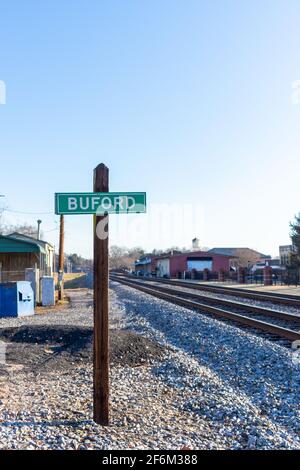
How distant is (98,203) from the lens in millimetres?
5082

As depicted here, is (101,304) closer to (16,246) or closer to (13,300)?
(13,300)

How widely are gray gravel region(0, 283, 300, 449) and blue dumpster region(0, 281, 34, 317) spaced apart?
29.0 ft

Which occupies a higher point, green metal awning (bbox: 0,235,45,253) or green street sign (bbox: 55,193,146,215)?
green metal awning (bbox: 0,235,45,253)

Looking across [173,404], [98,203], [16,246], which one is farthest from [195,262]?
[98,203]

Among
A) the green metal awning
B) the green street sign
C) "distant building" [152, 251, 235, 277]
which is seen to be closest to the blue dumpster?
the green metal awning

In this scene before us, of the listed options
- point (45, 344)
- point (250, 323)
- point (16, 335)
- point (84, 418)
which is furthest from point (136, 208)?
point (250, 323)

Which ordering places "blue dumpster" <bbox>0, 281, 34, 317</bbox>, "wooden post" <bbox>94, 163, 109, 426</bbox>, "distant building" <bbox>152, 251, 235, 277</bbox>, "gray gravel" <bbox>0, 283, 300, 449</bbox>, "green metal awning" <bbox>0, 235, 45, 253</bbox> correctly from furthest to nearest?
"distant building" <bbox>152, 251, 235, 277</bbox>, "green metal awning" <bbox>0, 235, 45, 253</bbox>, "blue dumpster" <bbox>0, 281, 34, 317</bbox>, "wooden post" <bbox>94, 163, 109, 426</bbox>, "gray gravel" <bbox>0, 283, 300, 449</bbox>

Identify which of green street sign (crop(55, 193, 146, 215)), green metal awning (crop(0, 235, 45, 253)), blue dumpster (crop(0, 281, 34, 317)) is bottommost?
blue dumpster (crop(0, 281, 34, 317))

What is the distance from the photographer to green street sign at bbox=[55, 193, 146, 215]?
5070 mm

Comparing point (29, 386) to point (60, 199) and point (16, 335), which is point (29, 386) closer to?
point (60, 199)

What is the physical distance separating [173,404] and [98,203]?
9.20 feet

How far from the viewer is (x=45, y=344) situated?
10.2m

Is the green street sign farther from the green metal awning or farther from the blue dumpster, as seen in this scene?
the green metal awning

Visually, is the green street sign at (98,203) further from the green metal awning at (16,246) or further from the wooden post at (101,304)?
the green metal awning at (16,246)
